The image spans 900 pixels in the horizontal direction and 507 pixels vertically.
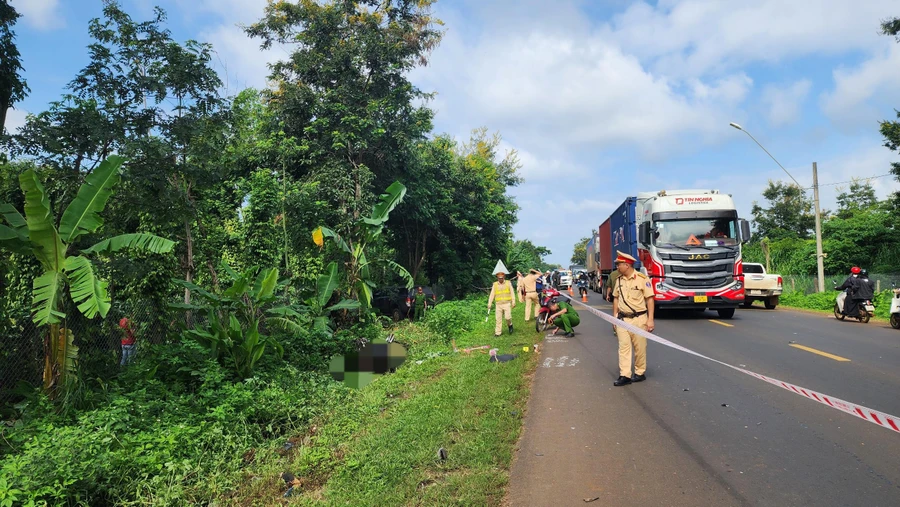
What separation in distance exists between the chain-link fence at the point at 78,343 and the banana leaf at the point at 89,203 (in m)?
1.21

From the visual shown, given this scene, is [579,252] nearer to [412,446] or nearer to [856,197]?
[856,197]

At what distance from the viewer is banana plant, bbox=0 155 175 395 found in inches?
246

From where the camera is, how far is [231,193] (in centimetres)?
1773

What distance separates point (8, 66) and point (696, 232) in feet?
50.8

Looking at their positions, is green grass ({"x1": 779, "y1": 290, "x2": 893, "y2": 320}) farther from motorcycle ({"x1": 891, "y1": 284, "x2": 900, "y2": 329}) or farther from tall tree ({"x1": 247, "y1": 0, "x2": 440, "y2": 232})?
tall tree ({"x1": 247, "y1": 0, "x2": 440, "y2": 232})

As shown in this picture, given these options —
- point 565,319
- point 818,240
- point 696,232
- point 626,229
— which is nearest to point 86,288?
point 565,319

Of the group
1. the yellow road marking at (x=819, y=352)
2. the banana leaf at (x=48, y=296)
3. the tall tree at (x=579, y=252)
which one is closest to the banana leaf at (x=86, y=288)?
the banana leaf at (x=48, y=296)

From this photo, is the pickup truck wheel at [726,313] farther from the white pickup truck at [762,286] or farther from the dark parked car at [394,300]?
the dark parked car at [394,300]

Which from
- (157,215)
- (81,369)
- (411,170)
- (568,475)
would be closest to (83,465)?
(81,369)

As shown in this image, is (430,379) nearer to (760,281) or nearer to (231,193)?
(231,193)

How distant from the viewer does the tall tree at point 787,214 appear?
4241 cm

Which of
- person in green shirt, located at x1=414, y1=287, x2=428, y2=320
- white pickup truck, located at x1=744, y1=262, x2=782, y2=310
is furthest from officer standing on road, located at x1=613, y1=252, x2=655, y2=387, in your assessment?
white pickup truck, located at x1=744, y1=262, x2=782, y2=310

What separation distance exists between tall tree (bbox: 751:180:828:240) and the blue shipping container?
2623cm

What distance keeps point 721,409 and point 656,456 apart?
192 cm
